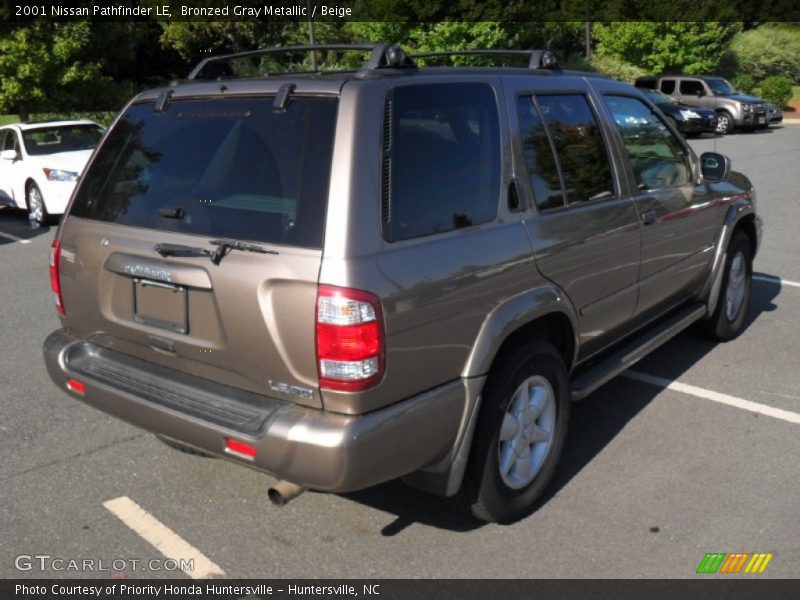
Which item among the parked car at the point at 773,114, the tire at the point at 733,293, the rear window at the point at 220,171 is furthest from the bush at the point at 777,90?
the rear window at the point at 220,171

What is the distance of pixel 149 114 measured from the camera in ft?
12.5

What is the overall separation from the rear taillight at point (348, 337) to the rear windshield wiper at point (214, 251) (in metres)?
0.32

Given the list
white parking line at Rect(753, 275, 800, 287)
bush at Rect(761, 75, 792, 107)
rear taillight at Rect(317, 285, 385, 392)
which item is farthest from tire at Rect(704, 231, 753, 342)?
bush at Rect(761, 75, 792, 107)

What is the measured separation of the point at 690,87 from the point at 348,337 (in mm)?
26476

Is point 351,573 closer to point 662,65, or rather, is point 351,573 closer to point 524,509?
point 524,509

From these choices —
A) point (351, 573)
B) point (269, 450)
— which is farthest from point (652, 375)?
point (269, 450)

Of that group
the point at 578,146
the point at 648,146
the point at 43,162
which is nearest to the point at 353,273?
the point at 578,146

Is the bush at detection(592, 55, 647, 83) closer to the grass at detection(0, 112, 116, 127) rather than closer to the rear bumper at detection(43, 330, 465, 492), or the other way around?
the grass at detection(0, 112, 116, 127)

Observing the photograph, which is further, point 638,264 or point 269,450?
point 638,264

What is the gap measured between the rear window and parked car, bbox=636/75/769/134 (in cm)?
2495

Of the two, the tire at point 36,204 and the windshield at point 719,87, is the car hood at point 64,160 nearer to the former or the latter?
the tire at point 36,204

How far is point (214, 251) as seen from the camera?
10.5ft

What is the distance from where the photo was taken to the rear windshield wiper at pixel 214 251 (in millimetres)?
3131

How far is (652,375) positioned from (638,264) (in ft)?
3.93
